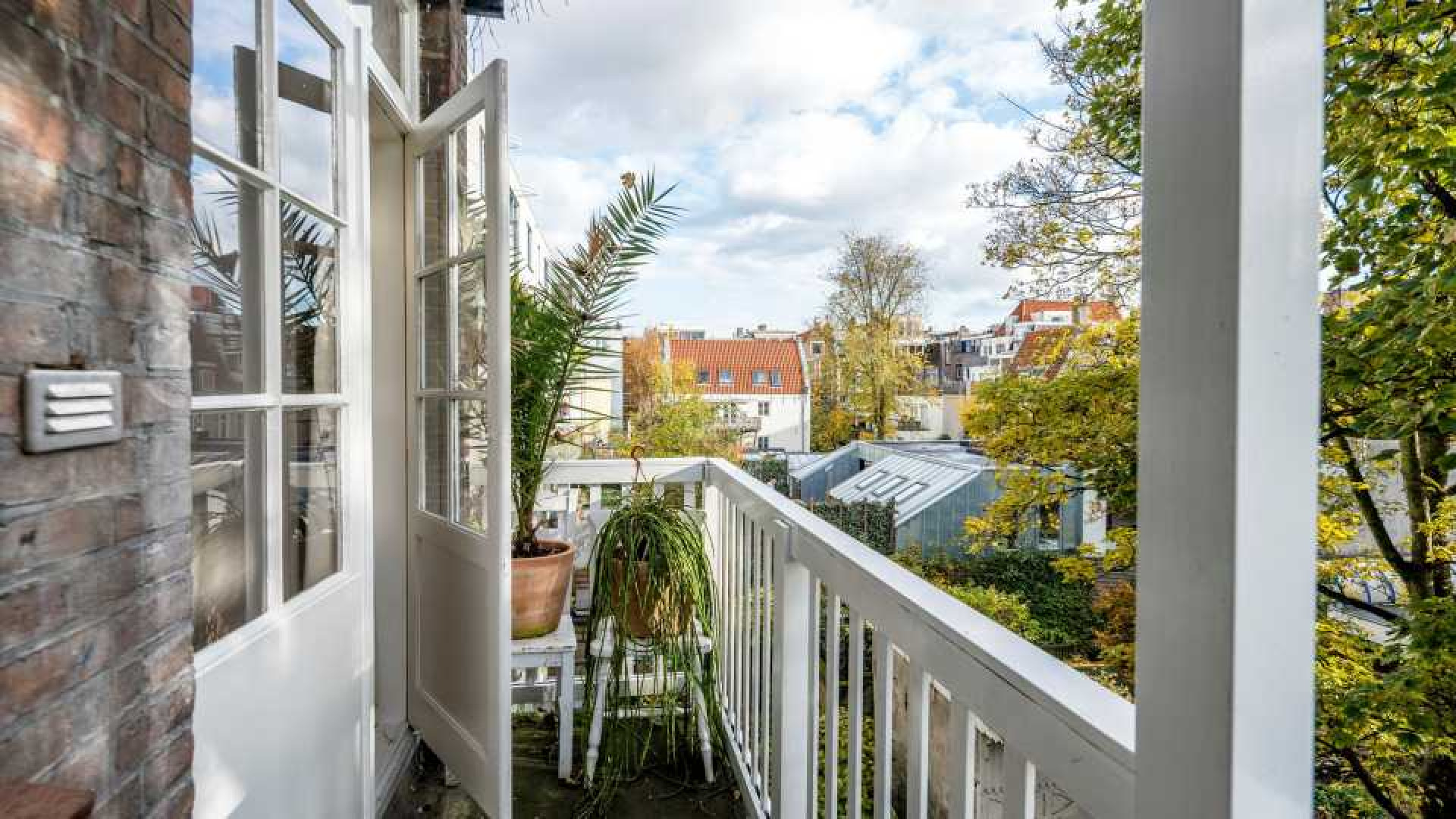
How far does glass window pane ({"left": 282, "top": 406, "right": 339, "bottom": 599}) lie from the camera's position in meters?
1.46

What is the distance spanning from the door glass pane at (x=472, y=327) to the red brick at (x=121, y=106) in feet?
A: 4.03

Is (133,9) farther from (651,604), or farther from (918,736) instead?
(651,604)

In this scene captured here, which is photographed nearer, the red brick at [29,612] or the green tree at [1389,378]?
the red brick at [29,612]

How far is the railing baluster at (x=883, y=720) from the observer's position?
3.80 ft

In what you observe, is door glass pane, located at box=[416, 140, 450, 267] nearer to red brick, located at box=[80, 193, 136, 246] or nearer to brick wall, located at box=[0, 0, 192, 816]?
brick wall, located at box=[0, 0, 192, 816]

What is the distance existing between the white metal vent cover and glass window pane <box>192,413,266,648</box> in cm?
34

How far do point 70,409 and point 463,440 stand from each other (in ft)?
4.94

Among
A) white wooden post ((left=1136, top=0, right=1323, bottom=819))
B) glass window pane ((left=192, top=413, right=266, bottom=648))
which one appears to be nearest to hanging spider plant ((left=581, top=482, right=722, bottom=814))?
glass window pane ((left=192, top=413, right=266, bottom=648))

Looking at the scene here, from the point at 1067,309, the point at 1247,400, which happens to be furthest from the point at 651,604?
the point at 1067,309

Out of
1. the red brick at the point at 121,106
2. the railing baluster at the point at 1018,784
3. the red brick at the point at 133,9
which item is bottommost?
the railing baluster at the point at 1018,784

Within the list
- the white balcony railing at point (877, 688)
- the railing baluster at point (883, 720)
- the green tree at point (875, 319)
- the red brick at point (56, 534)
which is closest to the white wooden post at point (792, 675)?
the white balcony railing at point (877, 688)

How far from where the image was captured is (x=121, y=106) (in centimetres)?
87

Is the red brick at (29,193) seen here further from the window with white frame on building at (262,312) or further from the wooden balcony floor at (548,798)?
the wooden balcony floor at (548,798)

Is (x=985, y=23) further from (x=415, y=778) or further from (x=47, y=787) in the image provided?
(x=47, y=787)
